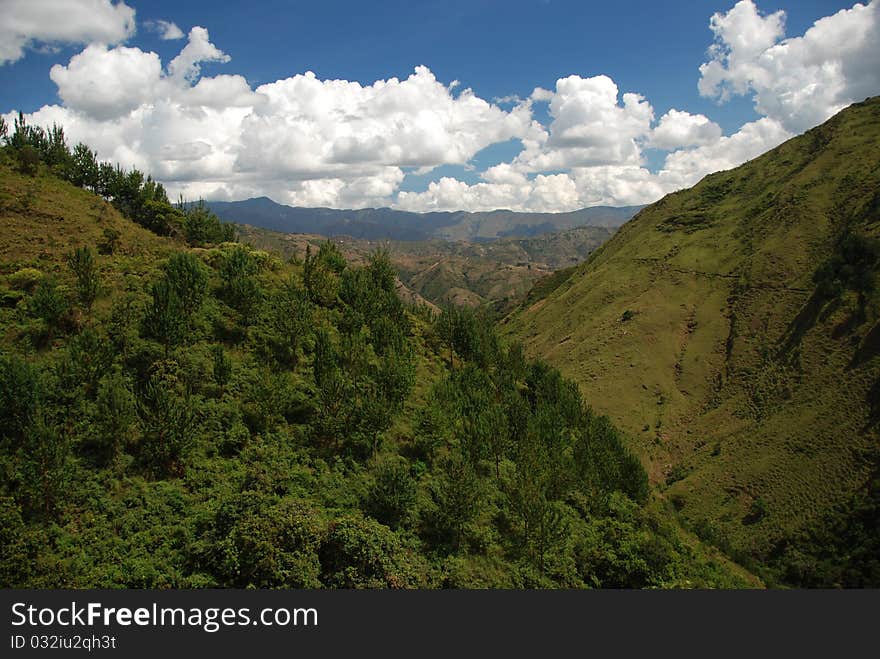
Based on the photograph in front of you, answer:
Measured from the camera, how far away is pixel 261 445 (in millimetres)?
26250

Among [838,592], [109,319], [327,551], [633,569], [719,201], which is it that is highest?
[719,201]

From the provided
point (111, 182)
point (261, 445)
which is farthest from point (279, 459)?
point (111, 182)

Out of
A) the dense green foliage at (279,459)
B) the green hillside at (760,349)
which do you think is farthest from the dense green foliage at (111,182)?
the green hillside at (760,349)

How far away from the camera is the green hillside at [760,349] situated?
5178 cm

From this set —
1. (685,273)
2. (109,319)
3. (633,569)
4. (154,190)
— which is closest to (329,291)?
(109,319)

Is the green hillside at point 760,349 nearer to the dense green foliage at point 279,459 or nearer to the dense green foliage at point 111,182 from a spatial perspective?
the dense green foliage at point 279,459

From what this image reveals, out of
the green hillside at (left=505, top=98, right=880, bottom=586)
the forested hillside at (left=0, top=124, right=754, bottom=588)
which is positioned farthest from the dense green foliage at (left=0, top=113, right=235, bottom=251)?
the green hillside at (left=505, top=98, right=880, bottom=586)

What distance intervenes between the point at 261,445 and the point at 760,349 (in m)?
90.3

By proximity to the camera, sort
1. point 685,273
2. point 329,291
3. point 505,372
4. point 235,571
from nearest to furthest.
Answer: point 235,571
point 329,291
point 505,372
point 685,273

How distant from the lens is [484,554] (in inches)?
1008

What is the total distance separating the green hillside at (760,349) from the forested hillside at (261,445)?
64.6ft

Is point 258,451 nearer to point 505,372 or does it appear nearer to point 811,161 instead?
point 505,372

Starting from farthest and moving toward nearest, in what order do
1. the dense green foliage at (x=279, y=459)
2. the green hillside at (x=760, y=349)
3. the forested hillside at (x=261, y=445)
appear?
the green hillside at (x=760, y=349), the forested hillside at (x=261, y=445), the dense green foliage at (x=279, y=459)

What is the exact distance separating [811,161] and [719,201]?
24.6 m
